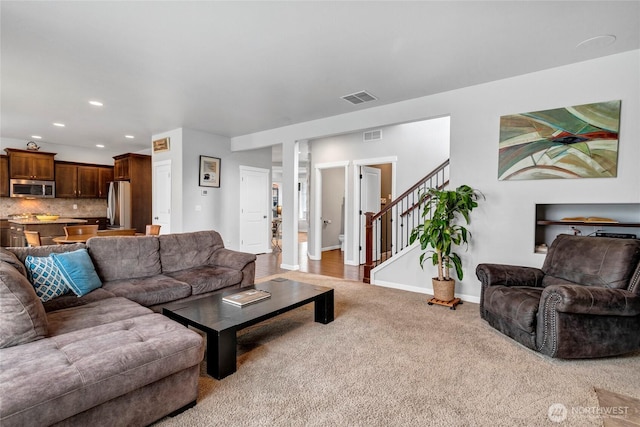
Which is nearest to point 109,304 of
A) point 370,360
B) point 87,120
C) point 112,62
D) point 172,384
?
point 172,384

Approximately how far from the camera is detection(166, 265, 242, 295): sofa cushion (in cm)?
320

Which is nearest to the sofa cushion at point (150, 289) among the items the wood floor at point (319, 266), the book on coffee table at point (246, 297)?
the book on coffee table at point (246, 297)

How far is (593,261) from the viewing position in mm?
2744

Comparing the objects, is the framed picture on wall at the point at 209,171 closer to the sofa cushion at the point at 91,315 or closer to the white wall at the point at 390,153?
the white wall at the point at 390,153

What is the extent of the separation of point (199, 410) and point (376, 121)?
159 inches

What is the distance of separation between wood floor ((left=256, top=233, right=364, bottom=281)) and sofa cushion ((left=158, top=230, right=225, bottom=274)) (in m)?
1.35

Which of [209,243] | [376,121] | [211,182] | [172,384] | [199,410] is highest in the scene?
[376,121]

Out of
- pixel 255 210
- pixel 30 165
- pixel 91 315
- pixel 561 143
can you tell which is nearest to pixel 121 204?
pixel 30 165

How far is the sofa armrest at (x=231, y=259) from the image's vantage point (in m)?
3.70

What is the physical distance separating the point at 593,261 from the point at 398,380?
6.87 feet

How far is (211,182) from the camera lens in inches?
253

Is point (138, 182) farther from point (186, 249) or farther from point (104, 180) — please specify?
point (186, 249)

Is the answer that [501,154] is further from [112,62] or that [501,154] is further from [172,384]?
[112,62]

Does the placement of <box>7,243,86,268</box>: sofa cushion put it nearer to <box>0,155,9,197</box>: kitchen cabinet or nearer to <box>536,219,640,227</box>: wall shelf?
<box>536,219,640,227</box>: wall shelf
